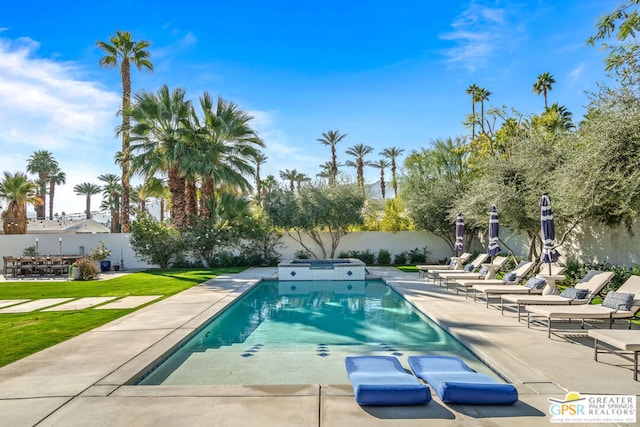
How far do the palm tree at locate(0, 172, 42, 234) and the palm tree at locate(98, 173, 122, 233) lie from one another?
18047 millimetres

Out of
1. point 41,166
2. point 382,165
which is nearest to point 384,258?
point 382,165

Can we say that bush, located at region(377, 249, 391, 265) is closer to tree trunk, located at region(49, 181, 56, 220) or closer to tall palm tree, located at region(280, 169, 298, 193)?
tall palm tree, located at region(280, 169, 298, 193)

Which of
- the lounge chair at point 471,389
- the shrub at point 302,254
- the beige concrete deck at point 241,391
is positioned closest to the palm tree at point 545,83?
the shrub at point 302,254

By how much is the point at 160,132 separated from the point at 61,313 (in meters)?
12.1

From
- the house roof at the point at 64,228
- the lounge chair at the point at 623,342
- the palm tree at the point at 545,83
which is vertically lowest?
the lounge chair at the point at 623,342

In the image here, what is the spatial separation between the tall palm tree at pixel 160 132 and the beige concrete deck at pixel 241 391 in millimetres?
13072

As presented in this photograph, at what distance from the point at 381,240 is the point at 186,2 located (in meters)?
14.7

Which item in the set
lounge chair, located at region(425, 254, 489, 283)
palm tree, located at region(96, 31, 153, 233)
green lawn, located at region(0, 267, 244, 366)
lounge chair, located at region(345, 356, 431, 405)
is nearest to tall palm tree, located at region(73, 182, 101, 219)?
palm tree, located at region(96, 31, 153, 233)

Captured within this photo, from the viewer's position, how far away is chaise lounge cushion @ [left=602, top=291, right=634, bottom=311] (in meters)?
6.29

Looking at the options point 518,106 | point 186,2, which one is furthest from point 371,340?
point 518,106

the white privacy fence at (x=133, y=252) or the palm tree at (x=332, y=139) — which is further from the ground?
the palm tree at (x=332, y=139)

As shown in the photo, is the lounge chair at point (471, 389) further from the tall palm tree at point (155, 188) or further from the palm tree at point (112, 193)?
the palm tree at point (112, 193)

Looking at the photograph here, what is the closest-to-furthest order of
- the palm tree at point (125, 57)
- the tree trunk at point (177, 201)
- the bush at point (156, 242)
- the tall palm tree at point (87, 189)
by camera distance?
the tree trunk at point (177, 201), the bush at point (156, 242), the palm tree at point (125, 57), the tall palm tree at point (87, 189)

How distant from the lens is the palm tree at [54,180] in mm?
51737
